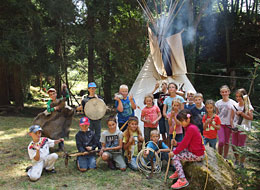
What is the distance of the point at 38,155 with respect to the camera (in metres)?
3.31

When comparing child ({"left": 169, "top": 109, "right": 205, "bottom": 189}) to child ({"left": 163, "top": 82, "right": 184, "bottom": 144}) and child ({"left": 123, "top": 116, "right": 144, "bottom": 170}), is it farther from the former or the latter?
child ({"left": 163, "top": 82, "right": 184, "bottom": 144})

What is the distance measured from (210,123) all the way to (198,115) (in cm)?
27

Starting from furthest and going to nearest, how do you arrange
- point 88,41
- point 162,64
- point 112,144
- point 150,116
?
1. point 88,41
2. point 162,64
3. point 150,116
4. point 112,144

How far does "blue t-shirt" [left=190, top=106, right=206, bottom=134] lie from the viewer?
381 cm

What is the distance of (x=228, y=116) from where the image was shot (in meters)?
3.90

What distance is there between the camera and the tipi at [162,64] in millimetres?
6246

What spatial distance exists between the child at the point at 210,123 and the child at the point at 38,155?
7.59 feet

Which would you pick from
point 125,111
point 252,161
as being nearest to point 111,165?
point 125,111

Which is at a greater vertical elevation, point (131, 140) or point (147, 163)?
point (131, 140)

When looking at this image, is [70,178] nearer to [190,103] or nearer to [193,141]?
[193,141]

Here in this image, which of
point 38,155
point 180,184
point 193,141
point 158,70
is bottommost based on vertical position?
point 180,184

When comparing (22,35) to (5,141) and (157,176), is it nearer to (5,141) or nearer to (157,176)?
(5,141)

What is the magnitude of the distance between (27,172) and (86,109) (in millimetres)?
1340

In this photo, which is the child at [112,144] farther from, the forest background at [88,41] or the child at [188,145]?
the forest background at [88,41]
